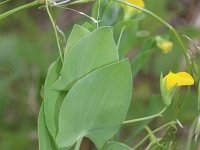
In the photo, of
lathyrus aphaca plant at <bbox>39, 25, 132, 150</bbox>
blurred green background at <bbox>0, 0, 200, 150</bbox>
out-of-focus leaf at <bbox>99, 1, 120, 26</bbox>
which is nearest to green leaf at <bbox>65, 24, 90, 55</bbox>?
lathyrus aphaca plant at <bbox>39, 25, 132, 150</bbox>

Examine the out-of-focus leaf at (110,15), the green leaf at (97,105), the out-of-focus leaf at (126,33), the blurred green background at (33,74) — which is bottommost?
the blurred green background at (33,74)

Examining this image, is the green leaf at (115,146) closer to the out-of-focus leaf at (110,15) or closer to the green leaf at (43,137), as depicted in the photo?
the green leaf at (43,137)

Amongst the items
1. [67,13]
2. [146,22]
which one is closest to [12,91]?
[146,22]

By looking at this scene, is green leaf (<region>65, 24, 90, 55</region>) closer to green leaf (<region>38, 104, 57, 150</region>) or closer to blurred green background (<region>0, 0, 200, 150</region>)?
green leaf (<region>38, 104, 57, 150</region>)

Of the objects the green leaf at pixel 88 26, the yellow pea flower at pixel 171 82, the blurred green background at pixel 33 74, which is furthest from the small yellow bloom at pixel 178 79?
the blurred green background at pixel 33 74

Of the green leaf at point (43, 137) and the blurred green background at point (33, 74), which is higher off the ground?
the green leaf at point (43, 137)

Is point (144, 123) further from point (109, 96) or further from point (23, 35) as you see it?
point (23, 35)

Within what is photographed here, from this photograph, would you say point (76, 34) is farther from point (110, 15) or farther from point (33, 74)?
point (33, 74)
